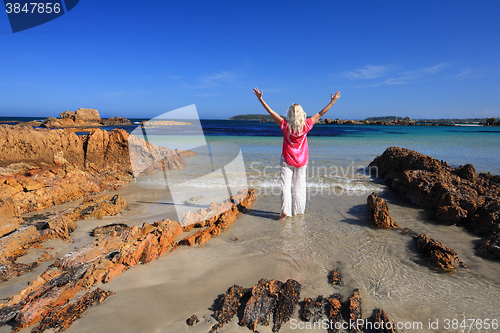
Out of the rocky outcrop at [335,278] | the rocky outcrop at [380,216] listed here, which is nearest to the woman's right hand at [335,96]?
the rocky outcrop at [380,216]

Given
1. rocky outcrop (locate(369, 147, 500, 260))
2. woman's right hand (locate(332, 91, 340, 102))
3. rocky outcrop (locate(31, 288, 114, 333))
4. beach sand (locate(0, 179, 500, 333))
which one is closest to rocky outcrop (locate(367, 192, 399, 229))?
beach sand (locate(0, 179, 500, 333))

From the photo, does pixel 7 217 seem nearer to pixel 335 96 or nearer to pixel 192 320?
pixel 192 320

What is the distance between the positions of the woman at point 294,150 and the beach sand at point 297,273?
1.10 ft

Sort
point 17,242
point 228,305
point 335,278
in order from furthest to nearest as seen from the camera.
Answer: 1. point 17,242
2. point 335,278
3. point 228,305

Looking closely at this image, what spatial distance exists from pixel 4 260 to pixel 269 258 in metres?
3.28

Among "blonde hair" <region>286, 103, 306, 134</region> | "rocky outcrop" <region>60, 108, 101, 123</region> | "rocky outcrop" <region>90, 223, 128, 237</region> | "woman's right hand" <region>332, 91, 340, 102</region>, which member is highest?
"rocky outcrop" <region>60, 108, 101, 123</region>

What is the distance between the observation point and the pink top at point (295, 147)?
162 inches

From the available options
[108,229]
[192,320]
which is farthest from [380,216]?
[108,229]

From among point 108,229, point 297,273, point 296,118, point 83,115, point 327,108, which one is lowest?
point 297,273

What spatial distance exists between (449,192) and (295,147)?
3073mm

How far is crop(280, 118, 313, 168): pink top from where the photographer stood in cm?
411

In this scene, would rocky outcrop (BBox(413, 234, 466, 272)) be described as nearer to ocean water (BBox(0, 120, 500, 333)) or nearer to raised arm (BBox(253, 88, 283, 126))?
ocean water (BBox(0, 120, 500, 333))

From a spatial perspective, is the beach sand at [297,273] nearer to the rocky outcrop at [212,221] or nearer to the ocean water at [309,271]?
the ocean water at [309,271]

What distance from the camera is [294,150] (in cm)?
423
